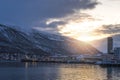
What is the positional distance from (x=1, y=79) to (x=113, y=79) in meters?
37.6

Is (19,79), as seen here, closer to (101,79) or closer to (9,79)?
(9,79)

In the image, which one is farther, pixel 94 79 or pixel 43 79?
pixel 94 79

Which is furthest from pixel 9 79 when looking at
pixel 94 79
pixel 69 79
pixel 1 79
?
pixel 94 79

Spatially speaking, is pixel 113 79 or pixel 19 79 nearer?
pixel 19 79

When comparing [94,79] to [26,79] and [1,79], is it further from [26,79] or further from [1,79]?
[1,79]

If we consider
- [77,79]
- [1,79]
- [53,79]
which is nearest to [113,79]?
[77,79]

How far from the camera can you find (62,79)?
11744 centimetres

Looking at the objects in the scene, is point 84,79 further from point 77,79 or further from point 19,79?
point 19,79

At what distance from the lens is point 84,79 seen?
122 m

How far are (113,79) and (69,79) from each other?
1560 centimetres

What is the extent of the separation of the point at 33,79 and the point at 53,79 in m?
6.46

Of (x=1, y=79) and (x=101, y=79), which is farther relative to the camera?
(x=101, y=79)

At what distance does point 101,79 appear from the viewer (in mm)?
121812

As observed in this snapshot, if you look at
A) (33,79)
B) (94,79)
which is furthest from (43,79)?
(94,79)
